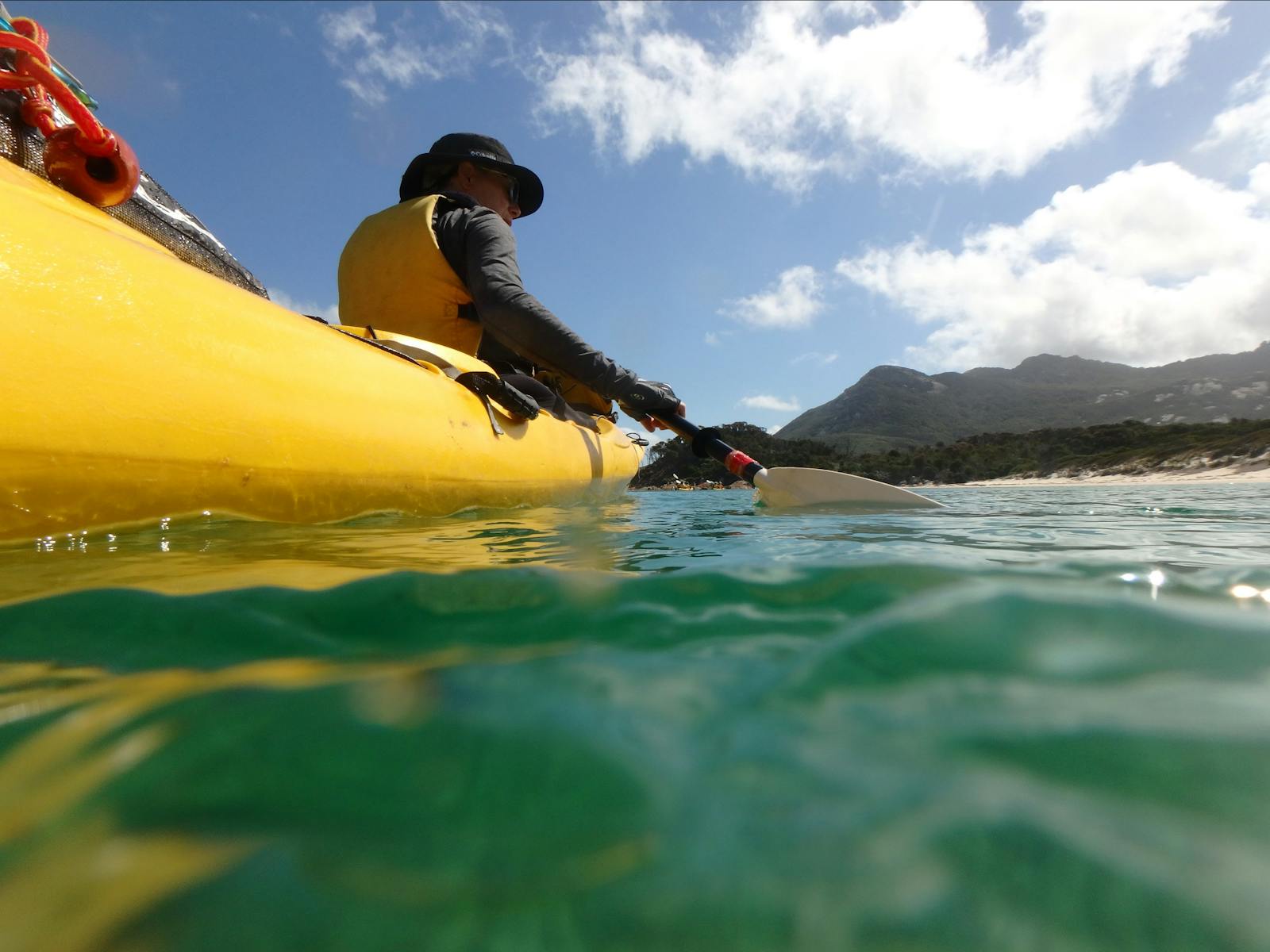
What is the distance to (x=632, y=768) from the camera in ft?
2.32

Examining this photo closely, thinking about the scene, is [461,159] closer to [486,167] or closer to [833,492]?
[486,167]

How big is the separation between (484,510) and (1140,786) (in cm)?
300

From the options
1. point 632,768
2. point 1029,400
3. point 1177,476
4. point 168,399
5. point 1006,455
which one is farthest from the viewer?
point 1029,400

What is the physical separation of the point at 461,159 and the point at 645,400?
2524mm

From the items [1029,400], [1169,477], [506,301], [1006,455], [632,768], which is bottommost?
[1169,477]

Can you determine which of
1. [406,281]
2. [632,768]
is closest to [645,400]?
[406,281]

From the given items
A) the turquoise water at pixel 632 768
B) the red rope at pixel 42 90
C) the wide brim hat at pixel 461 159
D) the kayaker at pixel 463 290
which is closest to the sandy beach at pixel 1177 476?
the kayaker at pixel 463 290

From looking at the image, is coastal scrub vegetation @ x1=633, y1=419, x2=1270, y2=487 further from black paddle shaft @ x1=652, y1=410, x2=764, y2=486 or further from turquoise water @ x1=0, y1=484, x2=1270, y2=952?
turquoise water @ x1=0, y1=484, x2=1270, y2=952

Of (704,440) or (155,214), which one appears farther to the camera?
(704,440)

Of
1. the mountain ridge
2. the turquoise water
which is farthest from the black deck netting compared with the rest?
the mountain ridge

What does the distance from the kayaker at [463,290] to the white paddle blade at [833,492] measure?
108cm

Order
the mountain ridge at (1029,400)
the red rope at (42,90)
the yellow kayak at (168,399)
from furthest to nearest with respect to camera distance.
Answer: the mountain ridge at (1029,400)
the red rope at (42,90)
the yellow kayak at (168,399)

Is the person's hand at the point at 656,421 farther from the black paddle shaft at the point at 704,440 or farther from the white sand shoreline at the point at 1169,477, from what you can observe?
the white sand shoreline at the point at 1169,477

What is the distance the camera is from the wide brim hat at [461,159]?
5.05m
